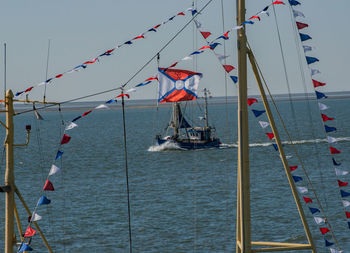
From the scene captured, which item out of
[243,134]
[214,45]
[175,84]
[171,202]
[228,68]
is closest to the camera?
[243,134]

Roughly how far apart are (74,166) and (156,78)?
2766 inches

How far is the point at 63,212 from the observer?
52.1 metres

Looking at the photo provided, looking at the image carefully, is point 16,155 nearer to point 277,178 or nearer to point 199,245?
point 277,178

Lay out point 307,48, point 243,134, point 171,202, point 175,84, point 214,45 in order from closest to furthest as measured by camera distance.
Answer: point 243,134
point 214,45
point 307,48
point 175,84
point 171,202

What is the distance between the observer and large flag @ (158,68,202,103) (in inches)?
780

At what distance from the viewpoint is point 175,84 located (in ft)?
67.9

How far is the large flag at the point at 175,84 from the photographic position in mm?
19812

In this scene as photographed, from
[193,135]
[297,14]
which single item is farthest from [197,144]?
[297,14]

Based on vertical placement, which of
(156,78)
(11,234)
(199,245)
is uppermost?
(156,78)

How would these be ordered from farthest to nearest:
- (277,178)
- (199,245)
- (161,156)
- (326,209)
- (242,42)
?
(161,156), (277,178), (326,209), (199,245), (242,42)

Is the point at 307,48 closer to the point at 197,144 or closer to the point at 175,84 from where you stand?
the point at 175,84

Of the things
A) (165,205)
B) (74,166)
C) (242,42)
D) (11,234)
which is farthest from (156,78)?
(74,166)

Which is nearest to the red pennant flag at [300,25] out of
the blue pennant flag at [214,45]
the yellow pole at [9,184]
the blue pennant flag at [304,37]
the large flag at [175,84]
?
the blue pennant flag at [304,37]

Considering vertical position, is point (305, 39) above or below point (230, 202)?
above
